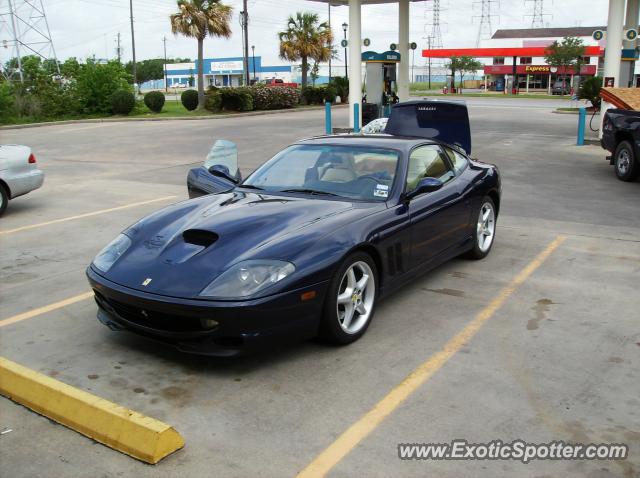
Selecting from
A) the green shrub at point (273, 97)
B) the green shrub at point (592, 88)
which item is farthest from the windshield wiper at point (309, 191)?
the green shrub at point (273, 97)

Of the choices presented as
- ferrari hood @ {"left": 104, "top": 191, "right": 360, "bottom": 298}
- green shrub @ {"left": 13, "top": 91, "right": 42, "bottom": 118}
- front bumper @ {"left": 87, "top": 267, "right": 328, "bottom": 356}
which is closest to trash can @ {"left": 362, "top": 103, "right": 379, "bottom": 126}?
green shrub @ {"left": 13, "top": 91, "right": 42, "bottom": 118}

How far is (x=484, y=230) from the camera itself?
6852 millimetres

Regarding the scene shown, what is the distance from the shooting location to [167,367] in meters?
4.24

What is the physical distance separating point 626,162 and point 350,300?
909 centimetres

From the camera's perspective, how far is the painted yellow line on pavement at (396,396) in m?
3.20

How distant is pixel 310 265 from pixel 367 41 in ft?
78.1

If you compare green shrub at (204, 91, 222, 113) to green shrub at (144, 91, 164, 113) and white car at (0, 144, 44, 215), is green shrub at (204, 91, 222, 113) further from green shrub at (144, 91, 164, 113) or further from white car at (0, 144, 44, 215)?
white car at (0, 144, 44, 215)

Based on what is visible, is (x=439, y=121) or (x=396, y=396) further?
(x=439, y=121)

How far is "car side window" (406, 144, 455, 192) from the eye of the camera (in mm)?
5535

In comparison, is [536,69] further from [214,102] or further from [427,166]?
[427,166]

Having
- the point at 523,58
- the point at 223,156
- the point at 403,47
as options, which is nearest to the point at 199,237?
the point at 223,156

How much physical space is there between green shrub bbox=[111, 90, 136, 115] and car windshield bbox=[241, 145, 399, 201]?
2911 cm

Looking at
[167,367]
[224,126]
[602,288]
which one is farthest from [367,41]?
[167,367]

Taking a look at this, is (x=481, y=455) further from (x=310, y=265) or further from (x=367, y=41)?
(x=367, y=41)
